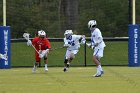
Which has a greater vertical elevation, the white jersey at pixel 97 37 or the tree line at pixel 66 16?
the tree line at pixel 66 16

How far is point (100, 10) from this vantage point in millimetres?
33031

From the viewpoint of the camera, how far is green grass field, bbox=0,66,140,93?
15.5 metres

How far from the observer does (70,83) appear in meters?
17.4

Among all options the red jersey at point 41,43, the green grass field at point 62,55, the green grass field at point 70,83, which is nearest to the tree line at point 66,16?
the green grass field at point 62,55

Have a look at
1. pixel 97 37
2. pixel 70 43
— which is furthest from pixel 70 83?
pixel 70 43

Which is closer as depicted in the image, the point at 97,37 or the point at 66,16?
the point at 97,37

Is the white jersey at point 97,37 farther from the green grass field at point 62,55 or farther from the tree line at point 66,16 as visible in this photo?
the tree line at point 66,16

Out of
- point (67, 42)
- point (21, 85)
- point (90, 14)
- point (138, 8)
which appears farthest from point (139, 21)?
point (21, 85)

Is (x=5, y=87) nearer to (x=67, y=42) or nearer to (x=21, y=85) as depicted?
(x=21, y=85)

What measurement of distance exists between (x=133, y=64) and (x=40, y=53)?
16.7 ft

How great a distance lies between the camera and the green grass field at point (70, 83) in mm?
15508

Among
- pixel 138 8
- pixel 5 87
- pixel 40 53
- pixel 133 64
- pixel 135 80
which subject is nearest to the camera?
pixel 5 87

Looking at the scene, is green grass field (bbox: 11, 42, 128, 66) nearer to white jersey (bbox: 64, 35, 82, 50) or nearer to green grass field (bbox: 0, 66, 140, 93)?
white jersey (bbox: 64, 35, 82, 50)

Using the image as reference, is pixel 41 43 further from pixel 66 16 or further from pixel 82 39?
pixel 66 16
